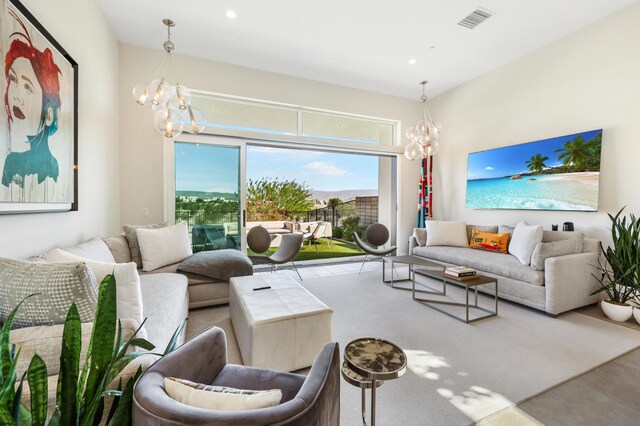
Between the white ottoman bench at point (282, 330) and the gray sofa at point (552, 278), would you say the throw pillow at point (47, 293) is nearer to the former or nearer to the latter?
the white ottoman bench at point (282, 330)

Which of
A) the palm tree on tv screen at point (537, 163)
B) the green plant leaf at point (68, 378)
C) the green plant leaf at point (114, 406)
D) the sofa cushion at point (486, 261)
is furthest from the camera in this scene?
the palm tree on tv screen at point (537, 163)

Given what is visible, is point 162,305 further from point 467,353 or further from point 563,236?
point 563,236

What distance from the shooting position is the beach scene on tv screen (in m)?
3.41

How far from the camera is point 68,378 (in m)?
0.69

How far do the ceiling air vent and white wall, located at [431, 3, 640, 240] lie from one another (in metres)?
1.34

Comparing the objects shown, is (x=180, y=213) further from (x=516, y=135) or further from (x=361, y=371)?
(x=516, y=135)

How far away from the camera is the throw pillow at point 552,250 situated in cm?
298

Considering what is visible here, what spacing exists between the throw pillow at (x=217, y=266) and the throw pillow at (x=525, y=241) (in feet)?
10.7

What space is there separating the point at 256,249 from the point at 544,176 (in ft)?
14.1

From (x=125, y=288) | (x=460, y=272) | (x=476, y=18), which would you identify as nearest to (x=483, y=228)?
(x=460, y=272)

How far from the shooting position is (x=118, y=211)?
12.5ft

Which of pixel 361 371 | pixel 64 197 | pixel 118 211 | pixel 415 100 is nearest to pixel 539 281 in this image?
pixel 361 371

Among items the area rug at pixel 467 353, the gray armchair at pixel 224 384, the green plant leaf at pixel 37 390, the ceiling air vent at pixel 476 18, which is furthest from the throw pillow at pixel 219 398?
the ceiling air vent at pixel 476 18

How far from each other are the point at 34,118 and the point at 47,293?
1528mm
